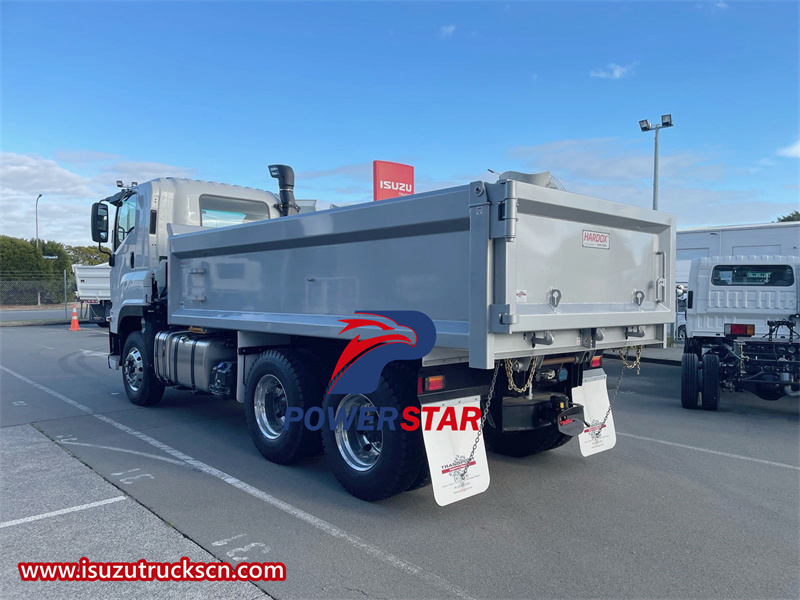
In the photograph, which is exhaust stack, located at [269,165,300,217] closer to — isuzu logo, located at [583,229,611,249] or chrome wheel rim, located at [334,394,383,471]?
chrome wheel rim, located at [334,394,383,471]

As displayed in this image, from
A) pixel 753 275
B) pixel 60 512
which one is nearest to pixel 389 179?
pixel 753 275

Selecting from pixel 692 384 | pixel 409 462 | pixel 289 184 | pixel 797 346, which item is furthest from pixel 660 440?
pixel 289 184

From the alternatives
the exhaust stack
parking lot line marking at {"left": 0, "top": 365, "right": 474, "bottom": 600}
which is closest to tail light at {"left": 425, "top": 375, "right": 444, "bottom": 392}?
parking lot line marking at {"left": 0, "top": 365, "right": 474, "bottom": 600}

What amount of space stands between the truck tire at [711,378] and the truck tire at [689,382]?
0.12 meters

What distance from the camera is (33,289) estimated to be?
1761 inches

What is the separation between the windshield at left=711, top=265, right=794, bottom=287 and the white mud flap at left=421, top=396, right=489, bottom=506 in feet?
23.0

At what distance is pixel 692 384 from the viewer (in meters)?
8.57

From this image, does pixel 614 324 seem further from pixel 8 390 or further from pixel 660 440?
pixel 8 390

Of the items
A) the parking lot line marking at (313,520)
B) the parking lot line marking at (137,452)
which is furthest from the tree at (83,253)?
the parking lot line marking at (313,520)

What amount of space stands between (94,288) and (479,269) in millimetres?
25601

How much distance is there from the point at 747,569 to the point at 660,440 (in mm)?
3275

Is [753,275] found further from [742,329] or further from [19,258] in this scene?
[19,258]

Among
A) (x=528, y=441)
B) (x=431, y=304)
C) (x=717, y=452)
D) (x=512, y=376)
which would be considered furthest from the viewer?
(x=717, y=452)

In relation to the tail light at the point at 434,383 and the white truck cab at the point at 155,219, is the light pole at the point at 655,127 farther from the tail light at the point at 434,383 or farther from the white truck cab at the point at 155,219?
the tail light at the point at 434,383
